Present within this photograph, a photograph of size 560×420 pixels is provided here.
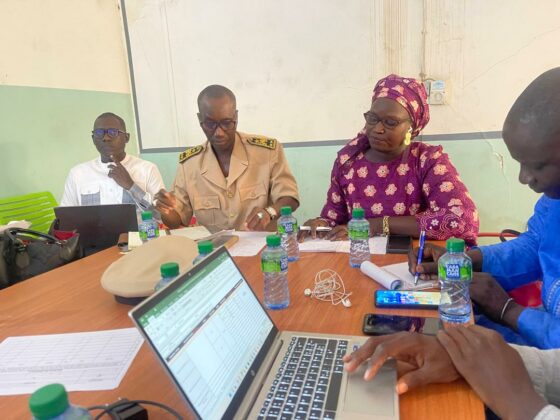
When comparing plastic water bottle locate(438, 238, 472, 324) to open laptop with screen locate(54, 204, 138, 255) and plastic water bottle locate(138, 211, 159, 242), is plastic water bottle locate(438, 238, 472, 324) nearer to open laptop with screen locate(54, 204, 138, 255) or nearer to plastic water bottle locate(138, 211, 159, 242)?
plastic water bottle locate(138, 211, 159, 242)

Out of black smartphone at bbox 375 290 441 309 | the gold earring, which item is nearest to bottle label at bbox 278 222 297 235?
black smartphone at bbox 375 290 441 309

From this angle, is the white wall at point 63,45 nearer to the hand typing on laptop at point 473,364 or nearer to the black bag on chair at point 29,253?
the black bag on chair at point 29,253

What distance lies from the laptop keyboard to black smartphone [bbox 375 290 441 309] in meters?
0.26

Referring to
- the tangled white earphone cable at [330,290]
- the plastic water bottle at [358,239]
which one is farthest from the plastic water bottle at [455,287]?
the plastic water bottle at [358,239]

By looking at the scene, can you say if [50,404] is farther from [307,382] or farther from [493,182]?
[493,182]

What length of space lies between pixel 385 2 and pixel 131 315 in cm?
300

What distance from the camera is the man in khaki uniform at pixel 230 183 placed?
2332 millimetres

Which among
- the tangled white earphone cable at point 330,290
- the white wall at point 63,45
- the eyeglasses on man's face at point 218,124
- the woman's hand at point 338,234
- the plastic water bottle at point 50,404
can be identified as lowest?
the tangled white earphone cable at point 330,290

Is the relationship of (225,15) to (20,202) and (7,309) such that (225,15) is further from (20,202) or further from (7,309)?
(7,309)

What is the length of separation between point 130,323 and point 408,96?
157 cm

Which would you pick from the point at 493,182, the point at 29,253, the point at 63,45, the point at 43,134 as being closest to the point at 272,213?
the point at 29,253

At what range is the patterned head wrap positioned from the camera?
1.92 m

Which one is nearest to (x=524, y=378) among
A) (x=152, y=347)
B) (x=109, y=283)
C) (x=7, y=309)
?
(x=152, y=347)

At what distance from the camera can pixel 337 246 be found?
168cm
